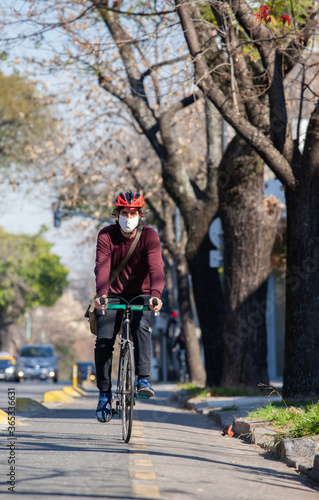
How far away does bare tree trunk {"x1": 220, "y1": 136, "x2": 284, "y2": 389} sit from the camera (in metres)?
14.2

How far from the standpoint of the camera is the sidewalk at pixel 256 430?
705 cm

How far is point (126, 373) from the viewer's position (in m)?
7.77

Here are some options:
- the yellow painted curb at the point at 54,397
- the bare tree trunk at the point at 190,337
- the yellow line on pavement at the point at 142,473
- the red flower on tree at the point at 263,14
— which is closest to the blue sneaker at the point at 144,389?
the yellow line on pavement at the point at 142,473

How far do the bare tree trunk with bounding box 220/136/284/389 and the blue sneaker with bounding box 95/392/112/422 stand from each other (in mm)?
6646

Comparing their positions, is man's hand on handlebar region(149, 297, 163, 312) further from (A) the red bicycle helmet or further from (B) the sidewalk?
(B) the sidewalk

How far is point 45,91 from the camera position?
2022 cm

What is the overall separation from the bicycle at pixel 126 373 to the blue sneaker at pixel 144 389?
6 centimetres

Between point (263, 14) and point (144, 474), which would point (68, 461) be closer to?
point (144, 474)

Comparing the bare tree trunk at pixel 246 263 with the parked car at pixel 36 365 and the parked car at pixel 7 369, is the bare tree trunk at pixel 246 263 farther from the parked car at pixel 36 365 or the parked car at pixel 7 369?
the parked car at pixel 36 365

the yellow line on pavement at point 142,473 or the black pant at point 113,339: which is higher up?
the black pant at point 113,339

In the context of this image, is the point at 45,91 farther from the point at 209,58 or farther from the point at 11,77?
the point at 11,77

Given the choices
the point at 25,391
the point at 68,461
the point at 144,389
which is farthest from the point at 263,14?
the point at 25,391

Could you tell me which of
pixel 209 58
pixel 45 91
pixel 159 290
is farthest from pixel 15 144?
pixel 159 290

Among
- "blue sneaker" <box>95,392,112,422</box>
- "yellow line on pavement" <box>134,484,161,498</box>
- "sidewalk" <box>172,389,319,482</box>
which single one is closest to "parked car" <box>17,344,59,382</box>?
"sidewalk" <box>172,389,319,482</box>
